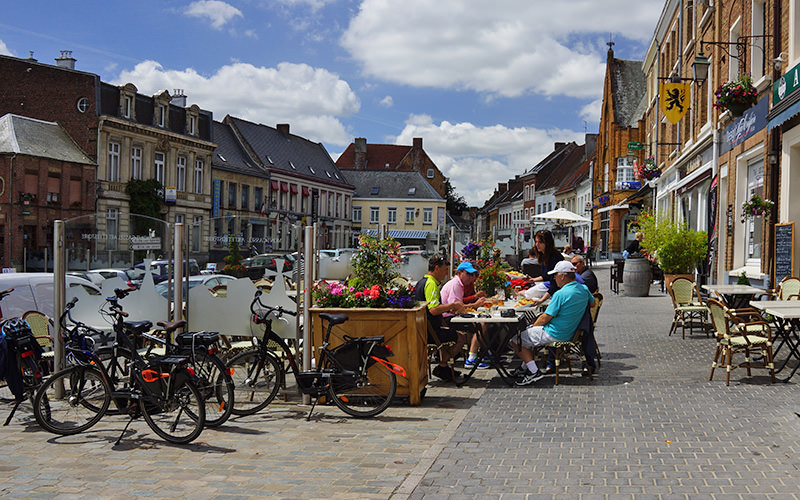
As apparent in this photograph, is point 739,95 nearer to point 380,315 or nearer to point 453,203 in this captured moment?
point 380,315

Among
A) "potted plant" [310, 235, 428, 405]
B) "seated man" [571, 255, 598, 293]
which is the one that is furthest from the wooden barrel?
"potted plant" [310, 235, 428, 405]

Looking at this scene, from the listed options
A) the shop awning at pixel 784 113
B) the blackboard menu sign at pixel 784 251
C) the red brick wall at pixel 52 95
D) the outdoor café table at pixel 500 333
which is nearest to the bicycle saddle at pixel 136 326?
the outdoor café table at pixel 500 333

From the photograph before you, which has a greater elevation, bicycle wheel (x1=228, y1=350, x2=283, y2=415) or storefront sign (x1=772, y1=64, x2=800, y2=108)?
storefront sign (x1=772, y1=64, x2=800, y2=108)

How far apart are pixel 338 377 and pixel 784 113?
26.4ft

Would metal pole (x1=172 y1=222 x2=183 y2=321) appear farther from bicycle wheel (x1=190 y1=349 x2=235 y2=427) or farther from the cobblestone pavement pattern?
bicycle wheel (x1=190 y1=349 x2=235 y2=427)

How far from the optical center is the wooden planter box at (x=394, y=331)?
797 cm

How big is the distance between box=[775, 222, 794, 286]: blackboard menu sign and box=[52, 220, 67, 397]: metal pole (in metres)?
10.9

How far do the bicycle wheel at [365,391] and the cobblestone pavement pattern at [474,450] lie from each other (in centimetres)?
13

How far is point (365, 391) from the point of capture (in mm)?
7801

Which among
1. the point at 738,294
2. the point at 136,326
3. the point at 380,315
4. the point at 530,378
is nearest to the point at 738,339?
the point at 530,378

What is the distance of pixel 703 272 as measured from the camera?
66.5 feet

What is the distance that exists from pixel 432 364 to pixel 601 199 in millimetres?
39717

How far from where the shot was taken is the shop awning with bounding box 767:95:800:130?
430 inches

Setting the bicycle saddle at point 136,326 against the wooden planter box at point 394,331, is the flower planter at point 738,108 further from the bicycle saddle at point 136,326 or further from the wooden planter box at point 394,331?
the bicycle saddle at point 136,326
